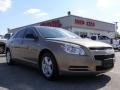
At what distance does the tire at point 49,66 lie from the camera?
623cm

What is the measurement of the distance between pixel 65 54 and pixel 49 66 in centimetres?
78

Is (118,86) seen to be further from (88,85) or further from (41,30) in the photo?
(41,30)

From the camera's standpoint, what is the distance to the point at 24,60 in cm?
795

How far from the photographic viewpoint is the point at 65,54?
5.92 metres

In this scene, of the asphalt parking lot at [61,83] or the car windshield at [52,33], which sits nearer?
the asphalt parking lot at [61,83]

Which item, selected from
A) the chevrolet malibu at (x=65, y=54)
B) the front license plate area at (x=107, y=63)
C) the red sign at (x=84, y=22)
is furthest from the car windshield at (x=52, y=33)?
the red sign at (x=84, y=22)

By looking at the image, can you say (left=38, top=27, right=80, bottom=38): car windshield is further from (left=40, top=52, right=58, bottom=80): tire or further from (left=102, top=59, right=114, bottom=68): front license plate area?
(left=102, top=59, right=114, bottom=68): front license plate area

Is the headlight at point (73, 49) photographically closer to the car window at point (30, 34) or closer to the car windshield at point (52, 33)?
the car windshield at point (52, 33)

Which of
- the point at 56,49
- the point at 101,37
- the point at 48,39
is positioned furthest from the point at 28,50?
the point at 101,37

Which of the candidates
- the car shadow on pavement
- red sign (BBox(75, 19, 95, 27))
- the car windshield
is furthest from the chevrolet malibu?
red sign (BBox(75, 19, 95, 27))

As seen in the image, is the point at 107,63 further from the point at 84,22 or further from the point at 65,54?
the point at 84,22

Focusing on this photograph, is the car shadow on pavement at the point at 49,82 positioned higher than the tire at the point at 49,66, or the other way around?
the tire at the point at 49,66

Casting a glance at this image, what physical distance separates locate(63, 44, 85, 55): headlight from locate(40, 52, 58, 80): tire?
0.50 metres

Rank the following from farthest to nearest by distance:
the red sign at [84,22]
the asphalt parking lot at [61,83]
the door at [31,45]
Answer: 1. the red sign at [84,22]
2. the door at [31,45]
3. the asphalt parking lot at [61,83]
